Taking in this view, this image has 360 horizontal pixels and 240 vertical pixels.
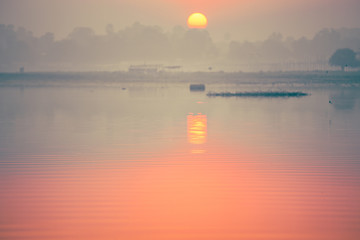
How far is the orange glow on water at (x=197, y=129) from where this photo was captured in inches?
1159

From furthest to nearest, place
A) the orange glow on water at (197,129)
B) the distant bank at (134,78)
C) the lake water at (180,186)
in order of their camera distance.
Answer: the distant bank at (134,78) < the orange glow on water at (197,129) < the lake water at (180,186)

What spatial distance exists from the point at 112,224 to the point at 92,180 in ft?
16.8

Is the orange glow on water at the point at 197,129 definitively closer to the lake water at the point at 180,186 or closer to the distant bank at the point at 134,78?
the lake water at the point at 180,186

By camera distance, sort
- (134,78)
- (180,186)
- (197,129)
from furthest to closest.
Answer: (134,78) < (197,129) < (180,186)

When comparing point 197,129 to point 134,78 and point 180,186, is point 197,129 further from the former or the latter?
point 134,78

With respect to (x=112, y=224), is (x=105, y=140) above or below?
above

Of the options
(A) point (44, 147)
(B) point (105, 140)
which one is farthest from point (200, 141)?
(A) point (44, 147)

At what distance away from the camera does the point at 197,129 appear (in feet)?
116

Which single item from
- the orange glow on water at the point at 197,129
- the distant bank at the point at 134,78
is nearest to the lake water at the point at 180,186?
the orange glow on water at the point at 197,129

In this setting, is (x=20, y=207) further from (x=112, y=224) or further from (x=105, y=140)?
(x=105, y=140)

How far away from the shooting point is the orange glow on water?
2944 cm

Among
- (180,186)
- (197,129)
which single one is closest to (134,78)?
(197,129)

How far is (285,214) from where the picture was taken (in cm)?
1371

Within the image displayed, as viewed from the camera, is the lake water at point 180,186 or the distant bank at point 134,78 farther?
the distant bank at point 134,78
